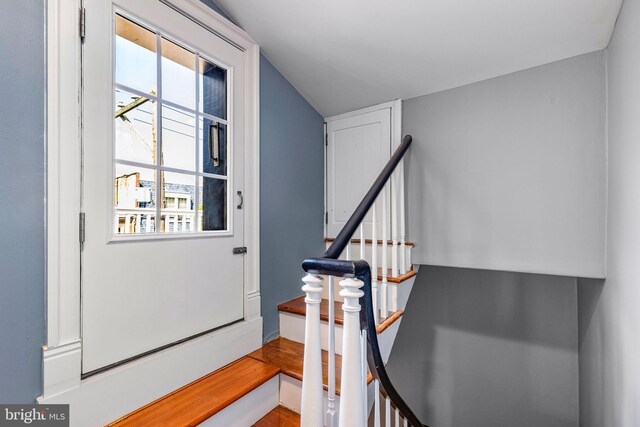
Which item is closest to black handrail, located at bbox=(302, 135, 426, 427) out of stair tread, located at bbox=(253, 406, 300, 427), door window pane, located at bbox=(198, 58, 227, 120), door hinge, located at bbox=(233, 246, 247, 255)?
stair tread, located at bbox=(253, 406, 300, 427)

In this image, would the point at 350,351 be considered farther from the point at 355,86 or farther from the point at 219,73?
the point at 355,86

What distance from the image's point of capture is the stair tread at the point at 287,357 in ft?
5.23

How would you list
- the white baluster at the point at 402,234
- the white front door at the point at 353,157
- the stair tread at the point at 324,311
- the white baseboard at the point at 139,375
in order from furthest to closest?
the white front door at the point at 353,157 → the white baluster at the point at 402,234 → the stair tread at the point at 324,311 → the white baseboard at the point at 139,375

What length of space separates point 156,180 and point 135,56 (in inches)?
22.6

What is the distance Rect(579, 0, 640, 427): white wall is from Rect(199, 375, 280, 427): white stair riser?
4.99 feet

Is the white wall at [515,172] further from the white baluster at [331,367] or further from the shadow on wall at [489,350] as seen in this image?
the white baluster at [331,367]

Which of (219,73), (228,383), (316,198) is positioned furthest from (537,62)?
(228,383)

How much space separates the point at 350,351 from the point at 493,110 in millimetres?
1803

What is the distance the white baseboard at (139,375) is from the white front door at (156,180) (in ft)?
0.17

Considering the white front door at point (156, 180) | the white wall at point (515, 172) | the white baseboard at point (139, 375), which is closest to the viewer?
the white baseboard at point (139, 375)

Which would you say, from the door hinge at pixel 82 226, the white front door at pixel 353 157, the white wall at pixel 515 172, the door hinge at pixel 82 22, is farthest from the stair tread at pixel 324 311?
the door hinge at pixel 82 22

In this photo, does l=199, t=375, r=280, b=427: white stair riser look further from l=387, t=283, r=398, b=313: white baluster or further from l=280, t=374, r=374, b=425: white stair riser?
l=387, t=283, r=398, b=313: white baluster

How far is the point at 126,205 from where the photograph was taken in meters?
1.36

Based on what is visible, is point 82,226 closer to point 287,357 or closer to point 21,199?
point 21,199
